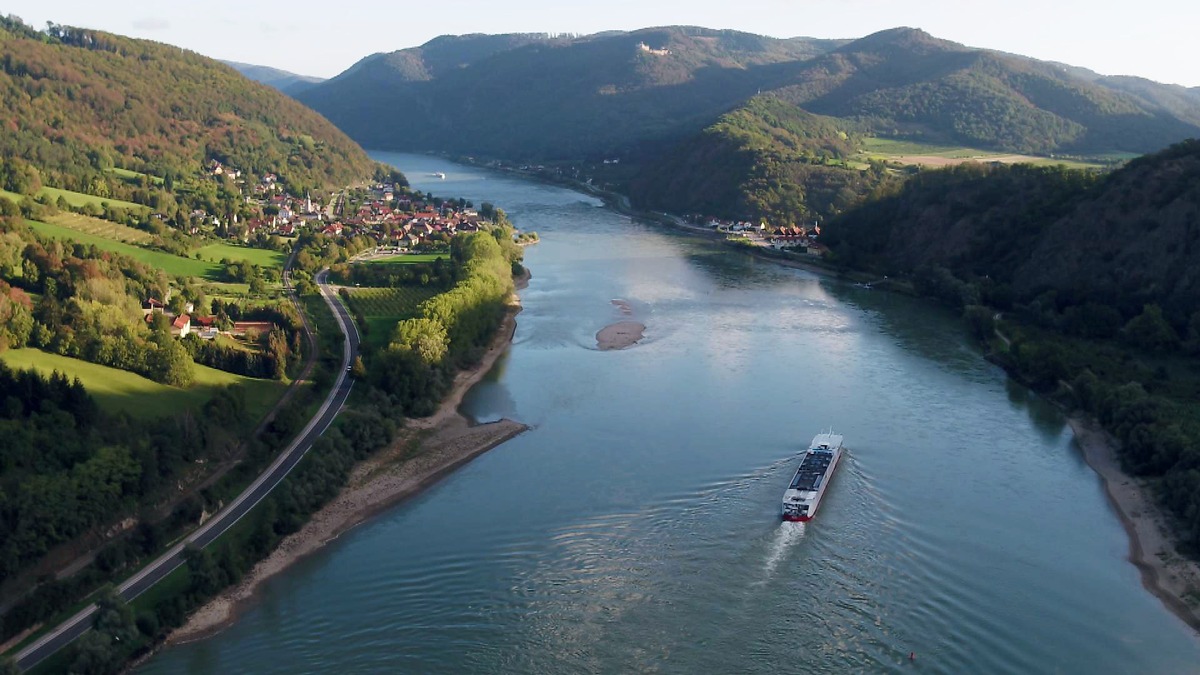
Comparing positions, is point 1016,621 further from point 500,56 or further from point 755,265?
point 500,56

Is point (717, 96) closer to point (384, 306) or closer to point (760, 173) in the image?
point (760, 173)

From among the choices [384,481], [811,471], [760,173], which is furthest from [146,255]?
[760,173]

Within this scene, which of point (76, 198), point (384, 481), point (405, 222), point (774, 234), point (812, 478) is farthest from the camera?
point (774, 234)

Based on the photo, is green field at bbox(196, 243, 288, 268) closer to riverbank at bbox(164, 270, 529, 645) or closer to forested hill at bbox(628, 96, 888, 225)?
riverbank at bbox(164, 270, 529, 645)

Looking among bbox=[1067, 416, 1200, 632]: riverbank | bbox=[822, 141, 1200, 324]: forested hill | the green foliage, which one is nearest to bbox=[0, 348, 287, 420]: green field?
the green foliage

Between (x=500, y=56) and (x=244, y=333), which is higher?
(x=500, y=56)

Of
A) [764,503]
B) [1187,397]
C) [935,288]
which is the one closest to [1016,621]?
[764,503]
